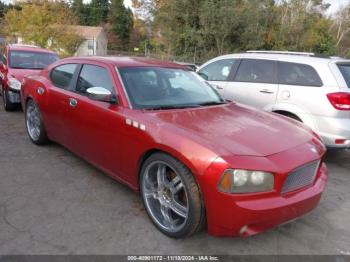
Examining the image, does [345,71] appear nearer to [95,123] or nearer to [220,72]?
[220,72]

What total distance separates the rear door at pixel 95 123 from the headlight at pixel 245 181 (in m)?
1.40

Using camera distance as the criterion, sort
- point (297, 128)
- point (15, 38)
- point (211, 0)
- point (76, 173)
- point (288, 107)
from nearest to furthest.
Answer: point (297, 128)
point (76, 173)
point (288, 107)
point (211, 0)
point (15, 38)

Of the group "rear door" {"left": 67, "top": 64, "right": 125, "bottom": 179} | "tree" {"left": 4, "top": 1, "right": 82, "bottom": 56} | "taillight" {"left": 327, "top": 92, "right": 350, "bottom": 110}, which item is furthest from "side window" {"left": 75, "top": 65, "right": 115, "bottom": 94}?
"tree" {"left": 4, "top": 1, "right": 82, "bottom": 56}

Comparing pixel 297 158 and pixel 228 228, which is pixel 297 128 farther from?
pixel 228 228

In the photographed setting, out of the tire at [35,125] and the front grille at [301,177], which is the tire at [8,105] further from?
the front grille at [301,177]

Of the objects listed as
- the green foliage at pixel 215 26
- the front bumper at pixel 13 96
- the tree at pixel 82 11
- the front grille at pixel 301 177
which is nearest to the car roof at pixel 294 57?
the front grille at pixel 301 177

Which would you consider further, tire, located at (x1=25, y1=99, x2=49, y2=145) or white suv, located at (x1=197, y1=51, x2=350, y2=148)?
tire, located at (x1=25, y1=99, x2=49, y2=145)

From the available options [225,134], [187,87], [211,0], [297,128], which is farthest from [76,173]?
[211,0]

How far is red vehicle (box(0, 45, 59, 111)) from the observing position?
826cm

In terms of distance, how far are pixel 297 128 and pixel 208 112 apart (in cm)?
96

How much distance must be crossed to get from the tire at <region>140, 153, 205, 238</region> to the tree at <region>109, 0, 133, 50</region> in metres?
73.4

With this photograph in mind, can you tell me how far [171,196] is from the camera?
11.3ft

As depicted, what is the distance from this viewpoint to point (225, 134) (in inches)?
130

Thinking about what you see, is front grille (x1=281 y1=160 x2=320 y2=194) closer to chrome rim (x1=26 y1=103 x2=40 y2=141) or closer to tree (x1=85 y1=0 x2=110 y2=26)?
chrome rim (x1=26 y1=103 x2=40 y2=141)
